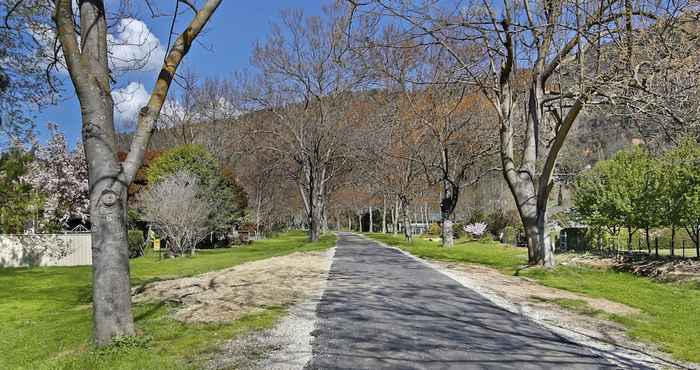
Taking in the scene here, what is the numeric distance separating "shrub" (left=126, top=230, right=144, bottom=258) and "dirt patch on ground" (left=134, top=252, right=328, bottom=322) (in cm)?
1407

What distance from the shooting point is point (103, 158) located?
566 centimetres

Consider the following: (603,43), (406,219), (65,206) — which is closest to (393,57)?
(603,43)

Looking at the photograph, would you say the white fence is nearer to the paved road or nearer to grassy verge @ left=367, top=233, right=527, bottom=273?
grassy verge @ left=367, top=233, right=527, bottom=273

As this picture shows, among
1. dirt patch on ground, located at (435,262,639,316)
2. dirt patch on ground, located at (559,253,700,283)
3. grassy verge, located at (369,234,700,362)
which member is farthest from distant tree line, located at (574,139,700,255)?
dirt patch on ground, located at (435,262,639,316)

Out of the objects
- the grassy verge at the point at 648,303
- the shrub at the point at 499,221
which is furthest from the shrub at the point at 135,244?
the shrub at the point at 499,221

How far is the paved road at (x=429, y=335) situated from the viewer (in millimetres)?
4957

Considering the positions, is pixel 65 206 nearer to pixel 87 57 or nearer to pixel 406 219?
pixel 406 219

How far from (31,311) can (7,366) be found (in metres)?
4.63

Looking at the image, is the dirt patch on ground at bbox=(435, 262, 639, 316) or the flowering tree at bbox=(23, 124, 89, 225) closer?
the dirt patch on ground at bbox=(435, 262, 639, 316)

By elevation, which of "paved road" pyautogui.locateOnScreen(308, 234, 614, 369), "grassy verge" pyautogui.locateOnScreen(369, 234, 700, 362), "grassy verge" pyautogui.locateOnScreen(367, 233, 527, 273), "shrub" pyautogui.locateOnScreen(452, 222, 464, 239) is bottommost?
"shrub" pyautogui.locateOnScreen(452, 222, 464, 239)

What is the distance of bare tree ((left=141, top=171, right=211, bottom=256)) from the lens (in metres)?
24.9

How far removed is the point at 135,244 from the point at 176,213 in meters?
3.50

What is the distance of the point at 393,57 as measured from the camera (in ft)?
70.9

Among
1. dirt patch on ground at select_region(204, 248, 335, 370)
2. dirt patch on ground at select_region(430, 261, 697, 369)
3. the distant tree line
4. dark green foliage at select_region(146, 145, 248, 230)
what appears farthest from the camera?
dark green foliage at select_region(146, 145, 248, 230)
